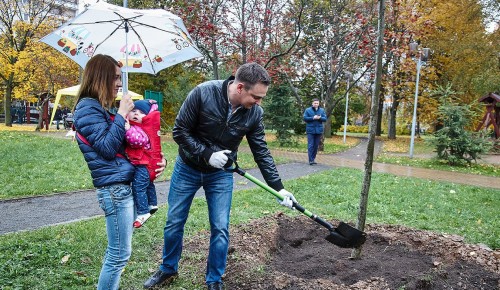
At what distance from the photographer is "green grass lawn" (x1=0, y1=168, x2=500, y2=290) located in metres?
3.39

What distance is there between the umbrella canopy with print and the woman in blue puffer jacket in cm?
138

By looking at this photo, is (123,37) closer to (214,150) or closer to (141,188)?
(214,150)

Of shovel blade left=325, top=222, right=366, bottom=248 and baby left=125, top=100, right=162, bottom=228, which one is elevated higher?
baby left=125, top=100, right=162, bottom=228

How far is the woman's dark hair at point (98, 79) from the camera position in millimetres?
2516

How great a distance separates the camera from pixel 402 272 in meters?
3.68

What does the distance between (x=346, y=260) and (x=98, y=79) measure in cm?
286

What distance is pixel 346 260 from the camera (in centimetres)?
391

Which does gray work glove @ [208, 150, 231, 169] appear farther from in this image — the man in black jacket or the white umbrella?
the white umbrella

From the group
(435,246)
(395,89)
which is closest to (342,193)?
(435,246)

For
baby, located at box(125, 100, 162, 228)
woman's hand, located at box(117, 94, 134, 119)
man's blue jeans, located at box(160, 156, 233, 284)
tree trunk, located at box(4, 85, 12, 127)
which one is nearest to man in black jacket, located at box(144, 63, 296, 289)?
man's blue jeans, located at box(160, 156, 233, 284)

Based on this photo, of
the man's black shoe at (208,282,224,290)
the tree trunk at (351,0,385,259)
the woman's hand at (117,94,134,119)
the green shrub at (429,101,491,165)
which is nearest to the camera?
the woman's hand at (117,94,134,119)

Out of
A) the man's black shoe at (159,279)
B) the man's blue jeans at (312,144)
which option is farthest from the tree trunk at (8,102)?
the man's black shoe at (159,279)

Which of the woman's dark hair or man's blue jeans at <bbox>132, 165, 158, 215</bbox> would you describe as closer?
the woman's dark hair

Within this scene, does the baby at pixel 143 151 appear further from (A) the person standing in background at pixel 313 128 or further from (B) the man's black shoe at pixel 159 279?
(A) the person standing in background at pixel 313 128
